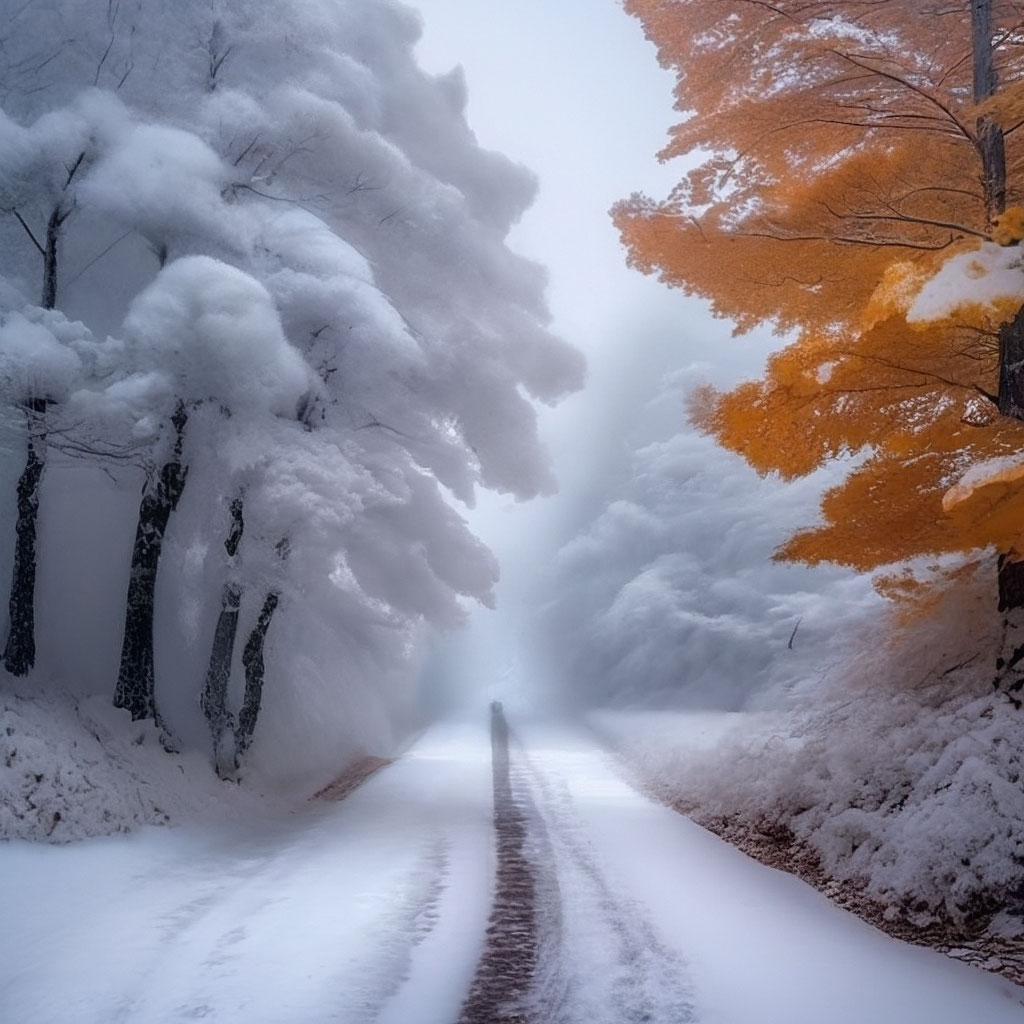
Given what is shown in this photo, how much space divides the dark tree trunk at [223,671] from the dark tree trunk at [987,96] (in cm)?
942

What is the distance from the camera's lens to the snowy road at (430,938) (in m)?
4.16

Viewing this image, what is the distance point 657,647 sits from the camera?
30.0 meters

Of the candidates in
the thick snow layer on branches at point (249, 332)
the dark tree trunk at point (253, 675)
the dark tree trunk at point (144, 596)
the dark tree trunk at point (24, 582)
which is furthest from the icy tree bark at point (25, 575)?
the dark tree trunk at point (253, 675)

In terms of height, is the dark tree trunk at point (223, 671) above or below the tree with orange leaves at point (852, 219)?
below

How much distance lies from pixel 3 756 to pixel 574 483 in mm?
41147

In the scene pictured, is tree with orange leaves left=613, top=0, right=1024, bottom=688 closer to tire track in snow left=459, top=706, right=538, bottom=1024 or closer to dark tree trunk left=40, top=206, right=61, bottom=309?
tire track in snow left=459, top=706, right=538, bottom=1024

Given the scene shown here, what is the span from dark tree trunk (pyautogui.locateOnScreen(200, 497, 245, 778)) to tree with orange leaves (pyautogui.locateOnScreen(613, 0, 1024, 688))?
22.4 ft

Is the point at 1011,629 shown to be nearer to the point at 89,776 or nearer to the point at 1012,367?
the point at 1012,367

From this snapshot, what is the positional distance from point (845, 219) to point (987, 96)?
4.79ft

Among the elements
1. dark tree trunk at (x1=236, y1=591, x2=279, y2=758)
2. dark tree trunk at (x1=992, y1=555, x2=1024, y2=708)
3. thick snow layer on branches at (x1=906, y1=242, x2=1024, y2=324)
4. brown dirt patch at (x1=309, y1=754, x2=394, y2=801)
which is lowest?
brown dirt patch at (x1=309, y1=754, x2=394, y2=801)

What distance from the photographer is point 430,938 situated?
5.24 meters

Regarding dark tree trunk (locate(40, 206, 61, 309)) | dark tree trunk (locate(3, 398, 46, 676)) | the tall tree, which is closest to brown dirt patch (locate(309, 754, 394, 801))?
dark tree trunk (locate(3, 398, 46, 676))

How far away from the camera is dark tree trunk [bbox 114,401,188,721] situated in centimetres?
952

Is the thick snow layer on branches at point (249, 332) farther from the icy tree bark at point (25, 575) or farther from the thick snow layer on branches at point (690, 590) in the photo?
the thick snow layer on branches at point (690, 590)
